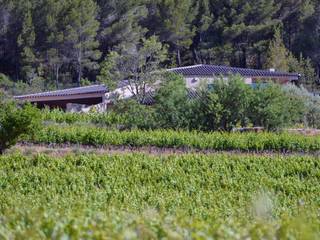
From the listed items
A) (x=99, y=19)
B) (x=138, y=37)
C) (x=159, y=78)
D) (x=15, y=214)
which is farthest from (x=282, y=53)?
(x=15, y=214)

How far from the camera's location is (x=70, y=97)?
4103cm

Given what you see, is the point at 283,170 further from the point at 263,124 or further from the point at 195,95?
the point at 195,95

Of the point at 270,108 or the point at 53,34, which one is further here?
the point at 53,34

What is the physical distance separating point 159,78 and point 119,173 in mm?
16942

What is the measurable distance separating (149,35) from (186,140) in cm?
3356

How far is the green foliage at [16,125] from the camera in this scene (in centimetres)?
1895

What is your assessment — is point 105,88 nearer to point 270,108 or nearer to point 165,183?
point 270,108

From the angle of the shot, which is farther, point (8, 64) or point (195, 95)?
point (8, 64)

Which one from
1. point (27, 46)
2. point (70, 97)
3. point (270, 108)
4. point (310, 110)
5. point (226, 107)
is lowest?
point (310, 110)

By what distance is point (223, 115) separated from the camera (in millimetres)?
24656

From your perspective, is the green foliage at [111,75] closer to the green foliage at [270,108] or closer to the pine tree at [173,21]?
the green foliage at [270,108]

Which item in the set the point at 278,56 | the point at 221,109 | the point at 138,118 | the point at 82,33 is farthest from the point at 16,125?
the point at 278,56

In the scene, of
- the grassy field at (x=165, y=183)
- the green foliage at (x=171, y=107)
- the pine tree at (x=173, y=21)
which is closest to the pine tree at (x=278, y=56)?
the pine tree at (x=173, y=21)

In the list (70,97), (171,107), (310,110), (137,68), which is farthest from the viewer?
(70,97)
